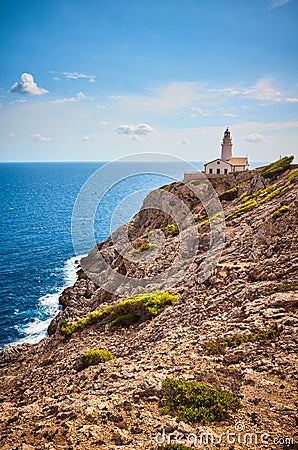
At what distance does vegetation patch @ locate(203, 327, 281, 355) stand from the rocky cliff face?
5cm

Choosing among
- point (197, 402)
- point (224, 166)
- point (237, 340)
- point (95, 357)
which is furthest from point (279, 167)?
point (197, 402)

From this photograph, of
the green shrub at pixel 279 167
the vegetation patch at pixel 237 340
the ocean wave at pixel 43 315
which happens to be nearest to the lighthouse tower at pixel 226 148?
the green shrub at pixel 279 167

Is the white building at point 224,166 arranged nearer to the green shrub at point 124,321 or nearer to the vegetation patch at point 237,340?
the green shrub at point 124,321

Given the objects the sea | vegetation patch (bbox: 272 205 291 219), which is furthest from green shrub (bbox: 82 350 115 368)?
vegetation patch (bbox: 272 205 291 219)

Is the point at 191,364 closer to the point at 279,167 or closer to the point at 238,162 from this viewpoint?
the point at 279,167

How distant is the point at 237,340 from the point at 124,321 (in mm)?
9305

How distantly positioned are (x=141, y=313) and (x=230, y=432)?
12476 mm

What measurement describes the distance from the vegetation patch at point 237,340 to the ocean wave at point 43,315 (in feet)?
117

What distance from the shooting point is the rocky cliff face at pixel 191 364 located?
1009cm

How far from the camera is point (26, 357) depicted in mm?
33438

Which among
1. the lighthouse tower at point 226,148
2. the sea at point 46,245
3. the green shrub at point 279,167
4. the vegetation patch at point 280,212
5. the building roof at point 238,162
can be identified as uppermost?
the lighthouse tower at point 226,148

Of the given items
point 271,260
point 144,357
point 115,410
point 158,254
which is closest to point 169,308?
point 144,357

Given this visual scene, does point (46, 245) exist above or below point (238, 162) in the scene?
below

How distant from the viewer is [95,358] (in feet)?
57.3
